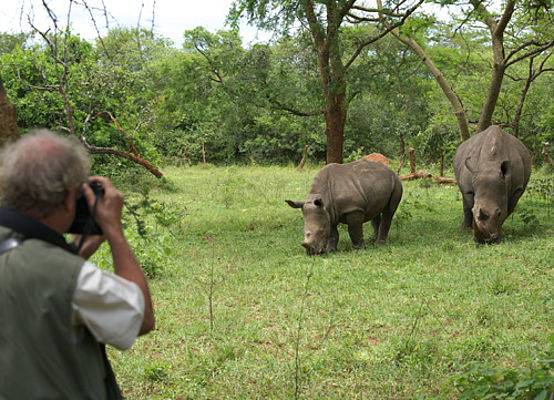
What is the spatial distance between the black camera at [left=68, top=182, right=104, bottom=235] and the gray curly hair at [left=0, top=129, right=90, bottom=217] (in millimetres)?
112

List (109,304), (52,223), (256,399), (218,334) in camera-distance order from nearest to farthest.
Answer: (109,304) → (52,223) → (256,399) → (218,334)

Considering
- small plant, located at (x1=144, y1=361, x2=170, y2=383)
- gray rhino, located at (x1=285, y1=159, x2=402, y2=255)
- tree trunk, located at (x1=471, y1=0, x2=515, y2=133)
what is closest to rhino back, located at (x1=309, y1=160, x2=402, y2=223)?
gray rhino, located at (x1=285, y1=159, x2=402, y2=255)

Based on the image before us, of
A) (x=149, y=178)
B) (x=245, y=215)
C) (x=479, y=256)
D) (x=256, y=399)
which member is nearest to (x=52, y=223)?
(x=256, y=399)

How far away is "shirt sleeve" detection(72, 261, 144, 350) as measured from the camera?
1.74 meters

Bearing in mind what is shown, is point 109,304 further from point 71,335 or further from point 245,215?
point 245,215

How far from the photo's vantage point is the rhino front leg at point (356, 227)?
9.36 m

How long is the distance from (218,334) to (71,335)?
3.72 meters

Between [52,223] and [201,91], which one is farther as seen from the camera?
[201,91]

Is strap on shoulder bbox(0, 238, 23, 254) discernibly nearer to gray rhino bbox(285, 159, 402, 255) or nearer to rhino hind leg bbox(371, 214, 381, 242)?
gray rhino bbox(285, 159, 402, 255)

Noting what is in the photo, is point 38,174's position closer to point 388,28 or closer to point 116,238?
point 116,238

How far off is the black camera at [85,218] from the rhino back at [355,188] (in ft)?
24.4

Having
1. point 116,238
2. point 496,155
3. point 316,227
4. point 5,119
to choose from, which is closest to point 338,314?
point 316,227

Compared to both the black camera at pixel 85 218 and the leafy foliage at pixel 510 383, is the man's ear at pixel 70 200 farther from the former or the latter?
the leafy foliage at pixel 510 383

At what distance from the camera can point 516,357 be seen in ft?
14.7
